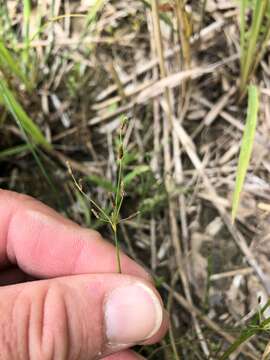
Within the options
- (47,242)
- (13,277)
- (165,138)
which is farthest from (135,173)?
(13,277)

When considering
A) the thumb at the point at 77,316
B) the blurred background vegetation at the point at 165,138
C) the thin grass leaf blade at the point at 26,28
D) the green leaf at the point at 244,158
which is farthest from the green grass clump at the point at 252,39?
the thumb at the point at 77,316

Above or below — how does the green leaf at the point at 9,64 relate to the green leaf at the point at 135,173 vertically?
above

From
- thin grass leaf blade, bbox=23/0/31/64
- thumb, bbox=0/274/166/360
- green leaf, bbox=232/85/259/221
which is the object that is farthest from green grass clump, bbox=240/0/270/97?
thumb, bbox=0/274/166/360

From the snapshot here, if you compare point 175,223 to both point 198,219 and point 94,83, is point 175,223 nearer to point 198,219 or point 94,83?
point 198,219

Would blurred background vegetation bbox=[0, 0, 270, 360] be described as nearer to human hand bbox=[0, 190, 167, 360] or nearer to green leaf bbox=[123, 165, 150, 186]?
green leaf bbox=[123, 165, 150, 186]

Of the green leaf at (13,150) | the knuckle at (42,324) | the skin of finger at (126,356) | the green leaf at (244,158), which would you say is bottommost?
the skin of finger at (126,356)

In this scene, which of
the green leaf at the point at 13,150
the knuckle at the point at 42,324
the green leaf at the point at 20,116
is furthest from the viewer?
the green leaf at the point at 13,150

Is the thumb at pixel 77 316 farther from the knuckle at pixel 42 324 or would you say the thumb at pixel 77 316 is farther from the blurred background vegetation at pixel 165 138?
the blurred background vegetation at pixel 165 138
